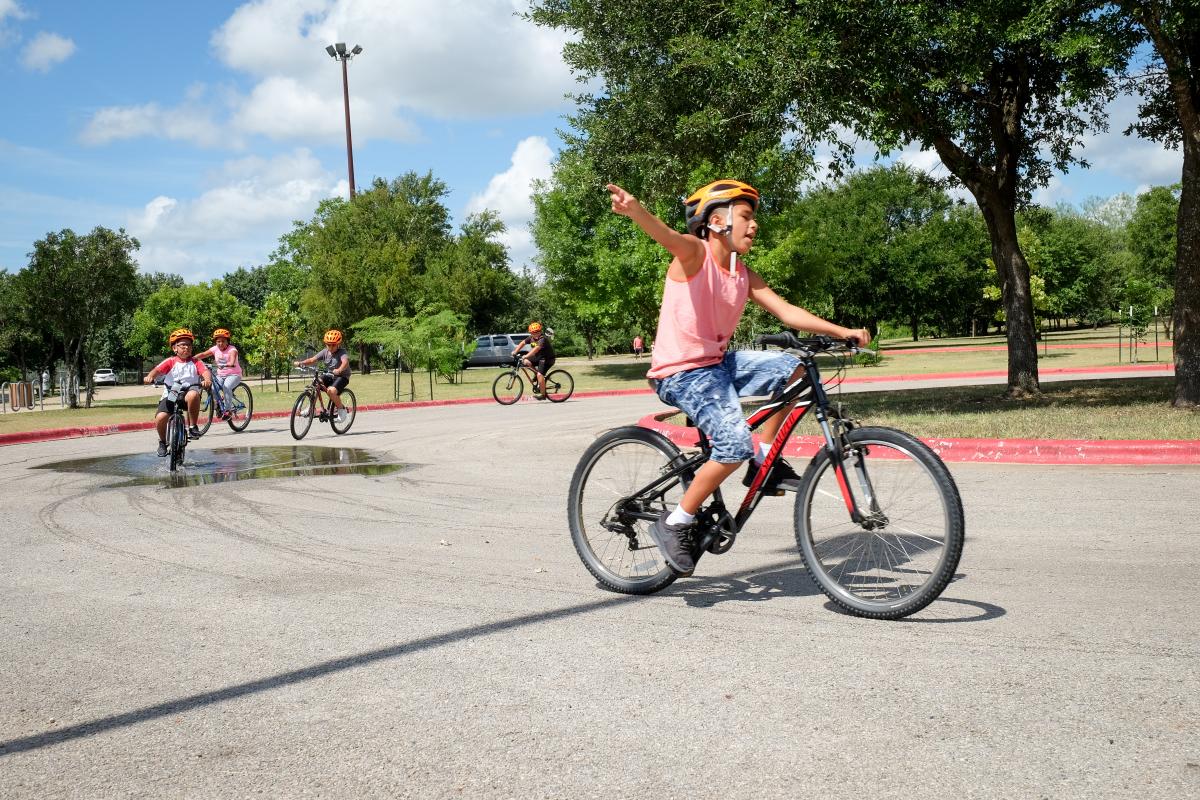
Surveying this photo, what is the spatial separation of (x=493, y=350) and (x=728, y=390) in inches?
2464

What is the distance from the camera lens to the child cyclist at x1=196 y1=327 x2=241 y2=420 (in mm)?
18578

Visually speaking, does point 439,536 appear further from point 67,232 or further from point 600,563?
point 67,232

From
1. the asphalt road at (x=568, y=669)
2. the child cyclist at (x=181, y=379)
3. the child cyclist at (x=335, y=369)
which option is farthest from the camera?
the child cyclist at (x=335, y=369)

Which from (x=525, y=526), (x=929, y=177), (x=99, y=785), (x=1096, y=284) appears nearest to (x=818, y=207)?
(x=1096, y=284)

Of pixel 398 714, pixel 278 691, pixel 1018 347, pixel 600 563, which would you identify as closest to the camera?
pixel 398 714

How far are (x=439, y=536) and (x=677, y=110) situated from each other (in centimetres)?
1528

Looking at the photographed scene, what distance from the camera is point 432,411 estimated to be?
2348 centimetres

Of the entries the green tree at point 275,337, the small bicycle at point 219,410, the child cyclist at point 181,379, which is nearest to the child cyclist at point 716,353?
the child cyclist at point 181,379

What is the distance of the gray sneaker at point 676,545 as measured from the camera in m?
5.26

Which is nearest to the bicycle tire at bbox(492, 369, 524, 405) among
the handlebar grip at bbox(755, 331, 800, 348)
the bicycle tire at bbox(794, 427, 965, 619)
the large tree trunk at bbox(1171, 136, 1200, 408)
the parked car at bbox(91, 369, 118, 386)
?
the large tree trunk at bbox(1171, 136, 1200, 408)

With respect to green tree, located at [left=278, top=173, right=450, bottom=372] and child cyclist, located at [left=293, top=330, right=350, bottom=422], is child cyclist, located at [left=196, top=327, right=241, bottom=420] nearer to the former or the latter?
child cyclist, located at [left=293, top=330, right=350, bottom=422]

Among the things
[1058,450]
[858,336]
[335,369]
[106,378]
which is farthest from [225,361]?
[106,378]

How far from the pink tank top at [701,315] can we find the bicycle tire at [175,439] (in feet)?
29.6

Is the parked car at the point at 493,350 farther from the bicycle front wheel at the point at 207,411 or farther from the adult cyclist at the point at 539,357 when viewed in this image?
the bicycle front wheel at the point at 207,411
